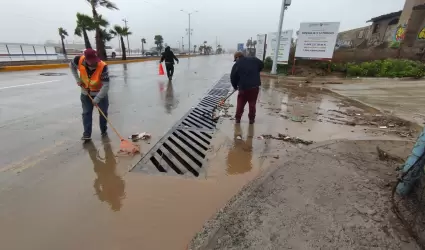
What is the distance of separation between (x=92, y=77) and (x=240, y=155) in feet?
8.73

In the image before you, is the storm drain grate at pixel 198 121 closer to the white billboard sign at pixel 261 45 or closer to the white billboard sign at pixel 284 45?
the white billboard sign at pixel 284 45

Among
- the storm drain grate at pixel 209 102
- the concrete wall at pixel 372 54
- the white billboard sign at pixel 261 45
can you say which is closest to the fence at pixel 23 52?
the storm drain grate at pixel 209 102

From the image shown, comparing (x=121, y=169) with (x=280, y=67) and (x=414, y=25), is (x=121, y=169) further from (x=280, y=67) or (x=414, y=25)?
(x=414, y=25)

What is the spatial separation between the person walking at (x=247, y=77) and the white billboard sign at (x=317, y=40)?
28.9ft

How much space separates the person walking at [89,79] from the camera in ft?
11.8

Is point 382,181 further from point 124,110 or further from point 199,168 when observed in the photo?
point 124,110

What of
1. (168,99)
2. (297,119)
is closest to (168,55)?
(168,99)

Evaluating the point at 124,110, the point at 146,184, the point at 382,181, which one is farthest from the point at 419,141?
the point at 124,110

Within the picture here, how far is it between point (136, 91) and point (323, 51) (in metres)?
9.62

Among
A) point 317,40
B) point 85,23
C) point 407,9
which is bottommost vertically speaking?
point 317,40

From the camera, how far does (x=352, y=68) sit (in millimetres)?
12008

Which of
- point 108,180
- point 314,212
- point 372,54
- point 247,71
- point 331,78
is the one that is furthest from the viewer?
point 372,54

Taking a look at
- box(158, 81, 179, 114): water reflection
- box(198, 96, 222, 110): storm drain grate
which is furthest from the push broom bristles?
box(198, 96, 222, 110): storm drain grate

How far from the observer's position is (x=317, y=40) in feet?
39.9
